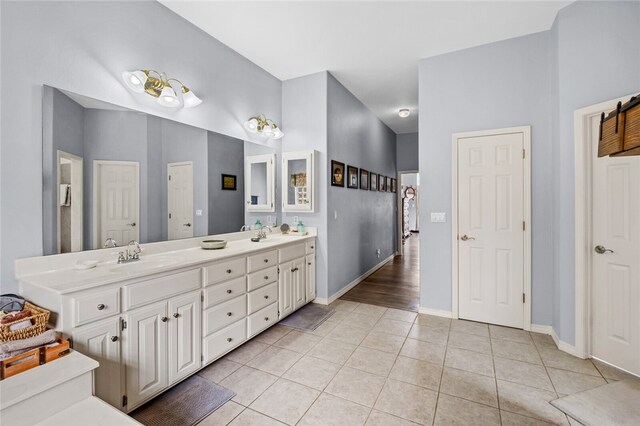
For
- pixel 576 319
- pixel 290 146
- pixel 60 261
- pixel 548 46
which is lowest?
pixel 576 319

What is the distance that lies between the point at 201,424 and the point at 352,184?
364 centimetres

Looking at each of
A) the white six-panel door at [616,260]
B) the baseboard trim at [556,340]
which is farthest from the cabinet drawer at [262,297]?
the white six-panel door at [616,260]

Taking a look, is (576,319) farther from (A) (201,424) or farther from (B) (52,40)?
(B) (52,40)

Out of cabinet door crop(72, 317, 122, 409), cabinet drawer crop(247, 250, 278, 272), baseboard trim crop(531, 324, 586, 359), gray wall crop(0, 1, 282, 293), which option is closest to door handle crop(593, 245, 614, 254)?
baseboard trim crop(531, 324, 586, 359)

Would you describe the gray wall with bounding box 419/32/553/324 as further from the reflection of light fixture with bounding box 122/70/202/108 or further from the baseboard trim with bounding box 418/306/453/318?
the reflection of light fixture with bounding box 122/70/202/108

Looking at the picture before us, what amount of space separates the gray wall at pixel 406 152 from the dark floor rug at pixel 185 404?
6.54 meters

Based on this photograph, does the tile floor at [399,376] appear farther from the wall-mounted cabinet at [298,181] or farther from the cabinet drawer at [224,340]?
the wall-mounted cabinet at [298,181]

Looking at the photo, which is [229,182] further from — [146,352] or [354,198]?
[354,198]

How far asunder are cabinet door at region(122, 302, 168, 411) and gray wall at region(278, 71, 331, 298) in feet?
7.29

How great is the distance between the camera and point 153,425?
69.7 inches

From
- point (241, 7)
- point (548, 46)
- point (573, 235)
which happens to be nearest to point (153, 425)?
point (241, 7)

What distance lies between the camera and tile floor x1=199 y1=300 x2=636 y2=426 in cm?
186

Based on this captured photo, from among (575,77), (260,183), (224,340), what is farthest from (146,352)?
(575,77)

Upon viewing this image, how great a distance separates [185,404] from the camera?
1.95 meters
